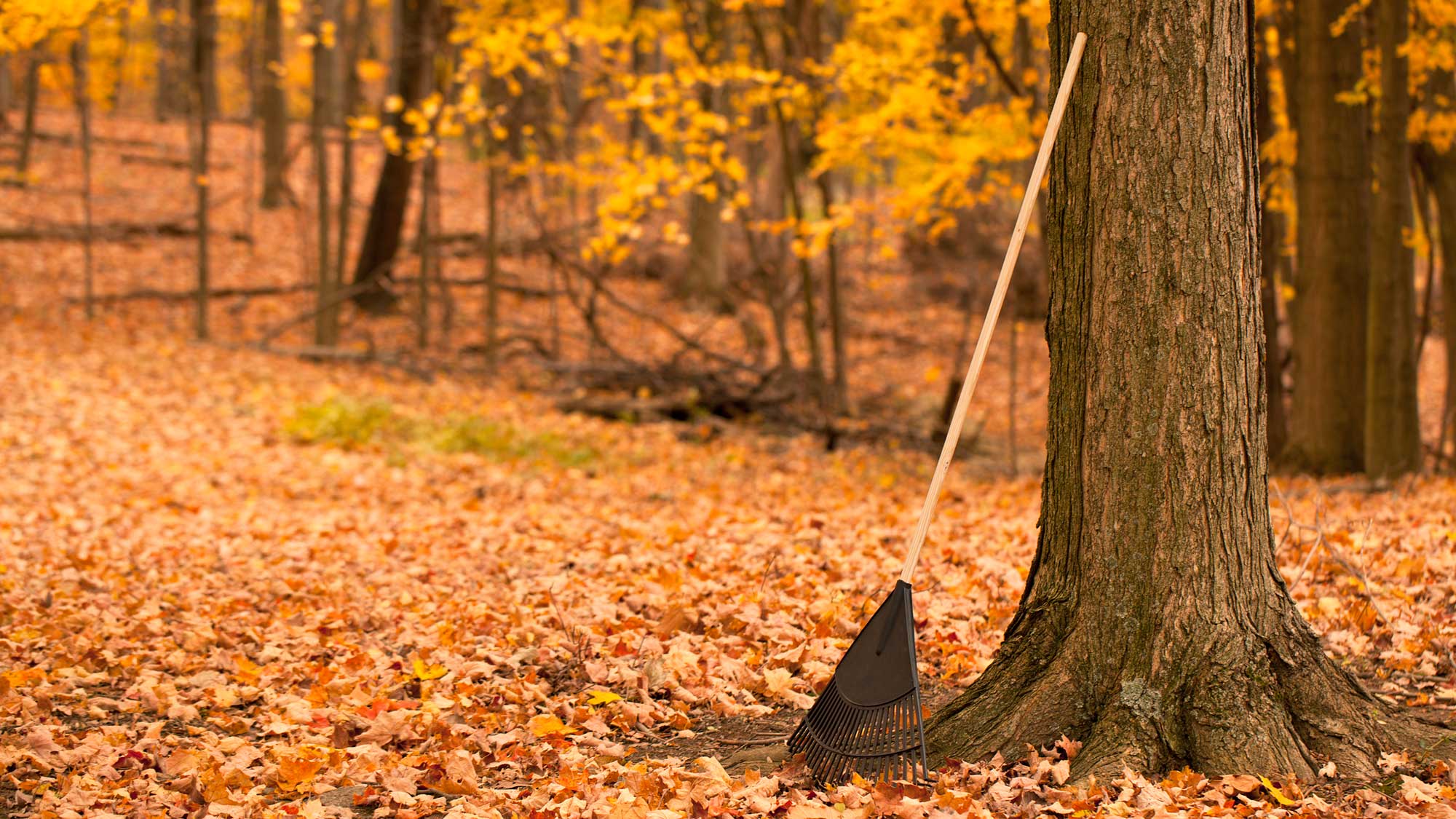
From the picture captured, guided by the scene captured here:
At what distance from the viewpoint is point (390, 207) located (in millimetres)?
15719

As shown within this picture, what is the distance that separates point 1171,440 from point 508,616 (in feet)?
9.24

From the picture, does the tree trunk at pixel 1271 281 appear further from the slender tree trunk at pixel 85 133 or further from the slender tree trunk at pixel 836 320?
the slender tree trunk at pixel 85 133

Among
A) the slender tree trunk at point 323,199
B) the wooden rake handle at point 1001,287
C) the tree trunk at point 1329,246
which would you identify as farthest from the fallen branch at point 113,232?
the wooden rake handle at point 1001,287

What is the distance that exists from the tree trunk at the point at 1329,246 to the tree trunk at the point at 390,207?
11.5 metres

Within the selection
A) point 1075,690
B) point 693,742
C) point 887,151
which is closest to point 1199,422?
point 1075,690

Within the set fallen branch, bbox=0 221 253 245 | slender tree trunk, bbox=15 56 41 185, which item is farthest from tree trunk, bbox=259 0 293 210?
slender tree trunk, bbox=15 56 41 185

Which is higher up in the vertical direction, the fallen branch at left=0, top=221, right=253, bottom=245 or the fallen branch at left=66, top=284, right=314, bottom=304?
the fallen branch at left=0, top=221, right=253, bottom=245

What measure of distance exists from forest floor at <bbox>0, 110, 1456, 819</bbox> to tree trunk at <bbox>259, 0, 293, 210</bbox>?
1194cm

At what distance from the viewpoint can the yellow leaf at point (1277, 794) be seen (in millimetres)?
2475

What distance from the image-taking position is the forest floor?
9.15 ft

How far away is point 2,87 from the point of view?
22.0 metres

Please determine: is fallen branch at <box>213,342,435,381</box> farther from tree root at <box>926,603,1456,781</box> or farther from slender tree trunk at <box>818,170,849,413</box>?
tree root at <box>926,603,1456,781</box>

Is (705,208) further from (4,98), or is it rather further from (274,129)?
(4,98)

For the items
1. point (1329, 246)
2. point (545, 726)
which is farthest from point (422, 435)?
point (1329, 246)
